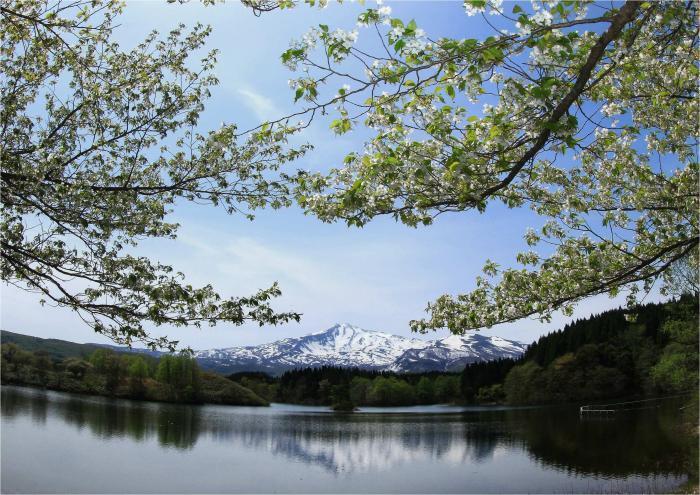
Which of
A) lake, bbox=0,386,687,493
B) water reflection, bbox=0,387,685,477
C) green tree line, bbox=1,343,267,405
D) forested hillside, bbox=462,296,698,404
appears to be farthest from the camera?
forested hillside, bbox=462,296,698,404

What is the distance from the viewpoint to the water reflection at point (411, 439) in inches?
1062

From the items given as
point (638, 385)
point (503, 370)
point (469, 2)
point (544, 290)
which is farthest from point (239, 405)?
point (469, 2)

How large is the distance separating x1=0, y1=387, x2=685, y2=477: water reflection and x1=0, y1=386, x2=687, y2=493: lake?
0.10 m

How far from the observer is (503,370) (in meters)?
97.6

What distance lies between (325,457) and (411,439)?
1079 cm

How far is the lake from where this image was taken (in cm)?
2159

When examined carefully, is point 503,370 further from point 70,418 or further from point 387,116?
point 387,116

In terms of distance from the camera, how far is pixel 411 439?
4000 centimetres

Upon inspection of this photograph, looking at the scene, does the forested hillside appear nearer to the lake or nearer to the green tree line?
the lake

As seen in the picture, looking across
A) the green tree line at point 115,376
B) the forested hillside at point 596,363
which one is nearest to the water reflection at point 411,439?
the green tree line at point 115,376

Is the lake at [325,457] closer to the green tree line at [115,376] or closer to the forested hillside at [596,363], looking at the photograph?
the green tree line at [115,376]

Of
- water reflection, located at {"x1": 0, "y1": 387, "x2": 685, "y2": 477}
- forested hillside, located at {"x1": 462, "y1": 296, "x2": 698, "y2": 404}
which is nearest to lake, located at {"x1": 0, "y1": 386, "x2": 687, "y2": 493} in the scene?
water reflection, located at {"x1": 0, "y1": 387, "x2": 685, "y2": 477}

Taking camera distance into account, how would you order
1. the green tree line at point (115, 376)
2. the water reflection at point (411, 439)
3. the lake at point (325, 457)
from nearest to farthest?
the lake at point (325, 457), the water reflection at point (411, 439), the green tree line at point (115, 376)

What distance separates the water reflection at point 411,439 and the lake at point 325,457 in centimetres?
10
